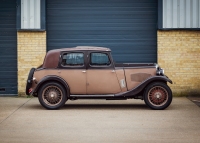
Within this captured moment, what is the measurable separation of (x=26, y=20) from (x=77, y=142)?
324 inches

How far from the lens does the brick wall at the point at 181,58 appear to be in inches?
623

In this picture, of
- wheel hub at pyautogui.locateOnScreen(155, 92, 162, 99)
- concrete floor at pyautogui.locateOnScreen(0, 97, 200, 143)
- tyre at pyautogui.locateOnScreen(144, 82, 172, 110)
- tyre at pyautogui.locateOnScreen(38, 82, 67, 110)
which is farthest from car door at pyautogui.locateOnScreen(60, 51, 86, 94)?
wheel hub at pyautogui.locateOnScreen(155, 92, 162, 99)

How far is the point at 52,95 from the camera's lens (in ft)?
40.9

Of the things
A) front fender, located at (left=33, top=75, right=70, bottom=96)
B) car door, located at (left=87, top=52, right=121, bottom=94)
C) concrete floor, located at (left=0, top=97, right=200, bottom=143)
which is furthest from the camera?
car door, located at (left=87, top=52, right=121, bottom=94)

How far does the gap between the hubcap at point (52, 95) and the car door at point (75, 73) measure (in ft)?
1.06

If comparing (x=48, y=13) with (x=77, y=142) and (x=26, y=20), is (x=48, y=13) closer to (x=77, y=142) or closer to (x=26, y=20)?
(x=26, y=20)

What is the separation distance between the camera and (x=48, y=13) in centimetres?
1605

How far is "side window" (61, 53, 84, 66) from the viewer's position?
1276 centimetres

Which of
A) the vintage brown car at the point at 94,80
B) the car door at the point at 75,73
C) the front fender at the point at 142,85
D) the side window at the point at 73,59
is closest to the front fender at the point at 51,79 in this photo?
the vintage brown car at the point at 94,80

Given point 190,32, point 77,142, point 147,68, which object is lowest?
point 77,142

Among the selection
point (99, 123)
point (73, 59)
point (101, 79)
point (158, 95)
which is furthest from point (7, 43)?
point (99, 123)

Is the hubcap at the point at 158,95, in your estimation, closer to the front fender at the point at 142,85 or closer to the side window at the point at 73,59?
the front fender at the point at 142,85

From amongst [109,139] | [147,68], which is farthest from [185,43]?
[109,139]

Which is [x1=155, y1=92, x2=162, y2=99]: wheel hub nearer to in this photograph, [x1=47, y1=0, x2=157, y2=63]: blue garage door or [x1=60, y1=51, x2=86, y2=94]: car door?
[x1=60, y1=51, x2=86, y2=94]: car door
